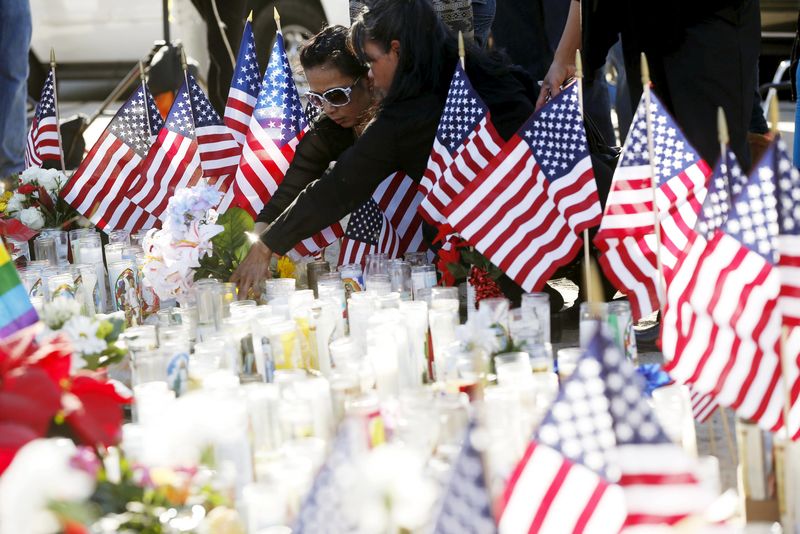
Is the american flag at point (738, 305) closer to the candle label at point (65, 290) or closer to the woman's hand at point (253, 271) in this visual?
the woman's hand at point (253, 271)

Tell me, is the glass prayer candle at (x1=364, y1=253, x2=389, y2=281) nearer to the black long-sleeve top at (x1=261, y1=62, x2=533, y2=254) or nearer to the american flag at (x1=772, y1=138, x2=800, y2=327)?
the black long-sleeve top at (x1=261, y1=62, x2=533, y2=254)

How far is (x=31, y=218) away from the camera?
573 centimetres

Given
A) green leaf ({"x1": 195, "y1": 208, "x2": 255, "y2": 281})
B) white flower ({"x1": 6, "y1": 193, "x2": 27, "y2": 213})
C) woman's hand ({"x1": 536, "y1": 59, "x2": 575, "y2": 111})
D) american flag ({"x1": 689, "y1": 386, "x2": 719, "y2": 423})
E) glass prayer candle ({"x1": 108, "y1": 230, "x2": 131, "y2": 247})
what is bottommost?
american flag ({"x1": 689, "y1": 386, "x2": 719, "y2": 423})

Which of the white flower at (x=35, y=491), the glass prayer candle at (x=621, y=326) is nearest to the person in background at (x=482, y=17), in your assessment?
the glass prayer candle at (x=621, y=326)

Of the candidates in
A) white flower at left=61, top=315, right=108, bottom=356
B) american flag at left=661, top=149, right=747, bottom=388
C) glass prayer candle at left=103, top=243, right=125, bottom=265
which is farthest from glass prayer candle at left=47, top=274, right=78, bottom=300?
american flag at left=661, top=149, right=747, bottom=388

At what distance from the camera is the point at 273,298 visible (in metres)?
4.20

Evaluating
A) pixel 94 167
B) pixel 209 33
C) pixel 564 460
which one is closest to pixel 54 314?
pixel 564 460

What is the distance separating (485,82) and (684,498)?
10.7ft

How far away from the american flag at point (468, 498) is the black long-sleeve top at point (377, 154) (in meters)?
2.78

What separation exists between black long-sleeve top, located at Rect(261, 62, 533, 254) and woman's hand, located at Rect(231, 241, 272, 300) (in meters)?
0.17

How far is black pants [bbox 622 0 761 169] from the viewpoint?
4562 mm

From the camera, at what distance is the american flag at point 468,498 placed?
6.72 feet

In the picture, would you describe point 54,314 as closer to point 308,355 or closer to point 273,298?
point 308,355

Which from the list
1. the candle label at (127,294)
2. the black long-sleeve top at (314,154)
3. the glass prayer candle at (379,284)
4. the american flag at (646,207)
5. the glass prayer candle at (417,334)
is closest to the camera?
the glass prayer candle at (417,334)
